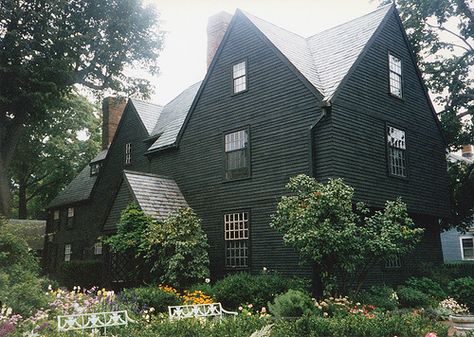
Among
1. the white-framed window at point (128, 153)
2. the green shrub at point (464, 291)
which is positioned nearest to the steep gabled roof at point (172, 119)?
the white-framed window at point (128, 153)

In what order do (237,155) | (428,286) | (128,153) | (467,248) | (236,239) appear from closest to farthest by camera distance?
(428,286)
(236,239)
(237,155)
(128,153)
(467,248)

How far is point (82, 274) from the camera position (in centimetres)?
2458

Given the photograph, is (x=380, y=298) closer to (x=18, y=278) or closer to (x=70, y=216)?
(x=18, y=278)

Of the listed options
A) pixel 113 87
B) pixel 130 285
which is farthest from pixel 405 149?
pixel 113 87

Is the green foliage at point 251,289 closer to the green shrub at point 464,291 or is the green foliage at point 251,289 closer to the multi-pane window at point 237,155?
the multi-pane window at point 237,155

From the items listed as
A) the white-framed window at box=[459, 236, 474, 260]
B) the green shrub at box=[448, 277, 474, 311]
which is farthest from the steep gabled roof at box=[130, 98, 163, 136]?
the white-framed window at box=[459, 236, 474, 260]

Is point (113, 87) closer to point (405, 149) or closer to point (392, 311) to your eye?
point (405, 149)

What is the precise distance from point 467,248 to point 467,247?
96 mm

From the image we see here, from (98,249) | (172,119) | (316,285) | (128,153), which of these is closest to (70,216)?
(98,249)

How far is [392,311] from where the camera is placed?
1441 centimetres

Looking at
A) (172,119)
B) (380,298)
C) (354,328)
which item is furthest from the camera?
(172,119)

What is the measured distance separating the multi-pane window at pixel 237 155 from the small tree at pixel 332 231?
4.19 meters

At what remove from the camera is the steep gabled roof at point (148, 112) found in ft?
86.8

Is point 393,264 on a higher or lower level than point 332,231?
lower
